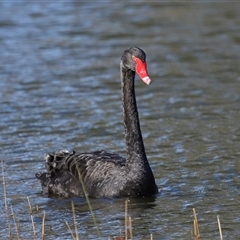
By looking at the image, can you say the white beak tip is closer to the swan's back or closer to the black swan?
the black swan

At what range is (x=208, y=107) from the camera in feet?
40.8

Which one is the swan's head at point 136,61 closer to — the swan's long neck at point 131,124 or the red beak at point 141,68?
the red beak at point 141,68

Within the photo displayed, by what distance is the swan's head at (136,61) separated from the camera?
858cm

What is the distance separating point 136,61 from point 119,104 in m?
4.03

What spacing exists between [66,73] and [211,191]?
608cm

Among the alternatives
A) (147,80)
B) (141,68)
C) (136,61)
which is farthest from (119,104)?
(147,80)

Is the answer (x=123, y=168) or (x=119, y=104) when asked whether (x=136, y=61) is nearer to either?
(x=123, y=168)

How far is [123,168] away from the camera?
29.2ft

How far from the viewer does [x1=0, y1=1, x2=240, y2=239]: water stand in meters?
8.45

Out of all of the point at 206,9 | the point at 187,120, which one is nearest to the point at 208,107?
the point at 187,120

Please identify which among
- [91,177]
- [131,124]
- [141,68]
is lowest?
[91,177]

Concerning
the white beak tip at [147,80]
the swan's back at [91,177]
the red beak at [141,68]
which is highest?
the red beak at [141,68]

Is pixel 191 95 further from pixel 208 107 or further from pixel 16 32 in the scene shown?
pixel 16 32

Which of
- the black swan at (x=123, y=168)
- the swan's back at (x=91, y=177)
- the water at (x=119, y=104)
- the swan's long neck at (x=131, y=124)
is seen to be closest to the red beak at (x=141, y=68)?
the black swan at (x=123, y=168)
